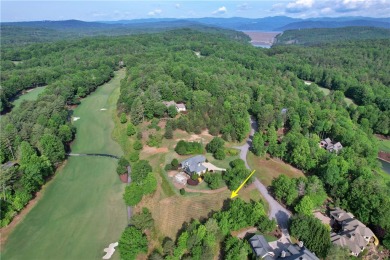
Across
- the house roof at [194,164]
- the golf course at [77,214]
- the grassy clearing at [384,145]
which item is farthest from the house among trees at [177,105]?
the grassy clearing at [384,145]

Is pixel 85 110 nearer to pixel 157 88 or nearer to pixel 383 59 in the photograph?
pixel 157 88

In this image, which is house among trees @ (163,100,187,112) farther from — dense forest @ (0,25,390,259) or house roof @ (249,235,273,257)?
house roof @ (249,235,273,257)

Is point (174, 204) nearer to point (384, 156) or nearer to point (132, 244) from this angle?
point (132, 244)

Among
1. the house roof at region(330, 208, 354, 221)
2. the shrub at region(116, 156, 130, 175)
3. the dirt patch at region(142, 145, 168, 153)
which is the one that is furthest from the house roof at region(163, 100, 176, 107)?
the house roof at region(330, 208, 354, 221)

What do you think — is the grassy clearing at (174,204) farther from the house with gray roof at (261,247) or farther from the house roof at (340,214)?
the house roof at (340,214)

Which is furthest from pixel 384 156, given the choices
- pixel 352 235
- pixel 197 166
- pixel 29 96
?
pixel 29 96

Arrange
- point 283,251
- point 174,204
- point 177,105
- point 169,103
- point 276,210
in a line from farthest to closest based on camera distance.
Answer: point 177,105 → point 169,103 → point 174,204 → point 276,210 → point 283,251
